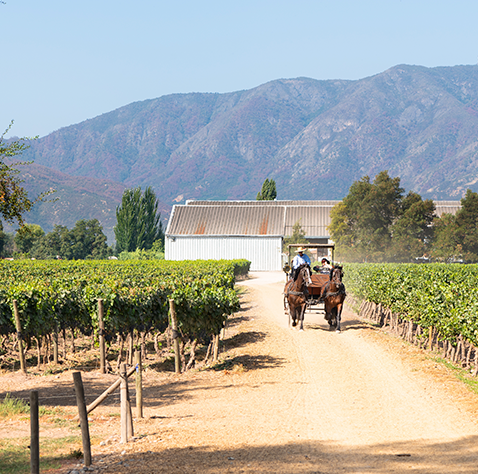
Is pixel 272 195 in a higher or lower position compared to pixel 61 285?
higher

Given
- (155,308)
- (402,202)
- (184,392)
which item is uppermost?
(402,202)

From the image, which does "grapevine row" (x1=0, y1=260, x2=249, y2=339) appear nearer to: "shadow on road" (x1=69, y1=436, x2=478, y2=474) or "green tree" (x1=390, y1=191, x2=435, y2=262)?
"shadow on road" (x1=69, y1=436, x2=478, y2=474)

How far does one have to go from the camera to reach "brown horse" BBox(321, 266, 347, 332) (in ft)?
61.1

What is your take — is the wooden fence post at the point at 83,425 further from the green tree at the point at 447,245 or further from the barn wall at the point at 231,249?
the barn wall at the point at 231,249

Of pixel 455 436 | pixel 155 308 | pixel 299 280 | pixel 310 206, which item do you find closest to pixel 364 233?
pixel 310 206

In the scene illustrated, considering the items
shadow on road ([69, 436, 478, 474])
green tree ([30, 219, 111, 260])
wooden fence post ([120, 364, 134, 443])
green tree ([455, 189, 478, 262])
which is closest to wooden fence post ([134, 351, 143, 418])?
wooden fence post ([120, 364, 134, 443])

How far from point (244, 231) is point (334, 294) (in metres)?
52.2

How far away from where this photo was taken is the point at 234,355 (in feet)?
52.4

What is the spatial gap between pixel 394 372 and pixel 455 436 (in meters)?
5.02

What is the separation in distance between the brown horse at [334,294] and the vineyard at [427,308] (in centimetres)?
179

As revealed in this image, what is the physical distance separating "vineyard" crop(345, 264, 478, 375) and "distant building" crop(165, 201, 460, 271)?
45.4m

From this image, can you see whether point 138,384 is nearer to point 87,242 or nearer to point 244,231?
point 244,231

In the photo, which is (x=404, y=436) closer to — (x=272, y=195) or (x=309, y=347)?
(x=309, y=347)

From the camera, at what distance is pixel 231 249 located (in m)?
70.2
